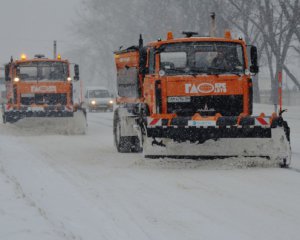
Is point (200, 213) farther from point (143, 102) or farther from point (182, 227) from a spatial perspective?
point (143, 102)

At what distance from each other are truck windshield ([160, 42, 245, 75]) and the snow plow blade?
926 cm

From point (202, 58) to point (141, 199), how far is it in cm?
481

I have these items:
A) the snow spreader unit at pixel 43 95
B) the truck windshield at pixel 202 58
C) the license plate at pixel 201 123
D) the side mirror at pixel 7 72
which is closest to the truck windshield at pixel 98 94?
the snow spreader unit at pixel 43 95

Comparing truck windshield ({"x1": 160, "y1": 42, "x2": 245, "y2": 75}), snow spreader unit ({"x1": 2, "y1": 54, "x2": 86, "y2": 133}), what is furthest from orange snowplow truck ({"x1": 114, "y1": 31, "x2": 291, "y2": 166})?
snow spreader unit ({"x1": 2, "y1": 54, "x2": 86, "y2": 133})

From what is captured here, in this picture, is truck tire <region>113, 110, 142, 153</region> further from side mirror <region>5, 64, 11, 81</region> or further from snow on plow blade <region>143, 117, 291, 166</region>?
side mirror <region>5, 64, 11, 81</region>

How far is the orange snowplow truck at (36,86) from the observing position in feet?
73.6

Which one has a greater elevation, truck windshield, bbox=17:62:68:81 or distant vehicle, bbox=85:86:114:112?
truck windshield, bbox=17:62:68:81

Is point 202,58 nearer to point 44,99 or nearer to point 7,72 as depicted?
point 44,99

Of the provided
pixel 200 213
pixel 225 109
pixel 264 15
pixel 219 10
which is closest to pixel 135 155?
pixel 225 109

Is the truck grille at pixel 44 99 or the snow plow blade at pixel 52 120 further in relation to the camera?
the truck grille at pixel 44 99

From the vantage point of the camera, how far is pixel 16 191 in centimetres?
928

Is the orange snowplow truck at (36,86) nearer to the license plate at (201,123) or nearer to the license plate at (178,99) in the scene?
the license plate at (178,99)

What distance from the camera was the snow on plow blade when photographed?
11875 mm

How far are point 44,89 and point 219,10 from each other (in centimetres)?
2810
